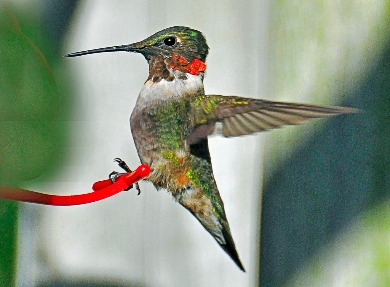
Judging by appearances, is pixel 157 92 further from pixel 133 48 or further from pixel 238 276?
pixel 238 276

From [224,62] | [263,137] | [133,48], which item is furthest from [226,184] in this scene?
[133,48]

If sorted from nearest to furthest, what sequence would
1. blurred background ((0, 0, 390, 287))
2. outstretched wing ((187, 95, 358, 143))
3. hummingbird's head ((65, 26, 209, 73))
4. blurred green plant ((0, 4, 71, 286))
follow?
1. blurred green plant ((0, 4, 71, 286))
2. outstretched wing ((187, 95, 358, 143))
3. hummingbird's head ((65, 26, 209, 73))
4. blurred background ((0, 0, 390, 287))

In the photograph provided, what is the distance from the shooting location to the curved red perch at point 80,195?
73 cm

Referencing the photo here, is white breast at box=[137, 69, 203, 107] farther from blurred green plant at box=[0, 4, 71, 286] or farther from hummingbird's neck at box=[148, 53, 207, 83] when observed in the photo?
blurred green plant at box=[0, 4, 71, 286]

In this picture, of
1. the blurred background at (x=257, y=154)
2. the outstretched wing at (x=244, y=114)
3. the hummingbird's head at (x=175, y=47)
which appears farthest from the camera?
the blurred background at (x=257, y=154)

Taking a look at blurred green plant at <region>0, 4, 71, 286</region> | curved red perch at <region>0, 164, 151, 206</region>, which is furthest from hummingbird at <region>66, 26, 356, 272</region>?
blurred green plant at <region>0, 4, 71, 286</region>

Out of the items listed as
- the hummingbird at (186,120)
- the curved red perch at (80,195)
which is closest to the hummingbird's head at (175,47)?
the hummingbird at (186,120)

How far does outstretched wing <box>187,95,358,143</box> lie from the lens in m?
0.96

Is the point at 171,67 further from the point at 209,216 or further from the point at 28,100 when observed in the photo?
the point at 28,100

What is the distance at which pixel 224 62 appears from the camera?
121 cm

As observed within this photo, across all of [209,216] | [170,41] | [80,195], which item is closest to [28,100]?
[80,195]

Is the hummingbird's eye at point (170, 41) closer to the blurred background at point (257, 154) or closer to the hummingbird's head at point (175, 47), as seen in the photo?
the hummingbird's head at point (175, 47)

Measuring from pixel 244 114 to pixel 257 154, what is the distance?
22 centimetres

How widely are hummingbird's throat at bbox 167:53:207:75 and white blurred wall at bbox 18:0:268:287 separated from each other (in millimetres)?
82
